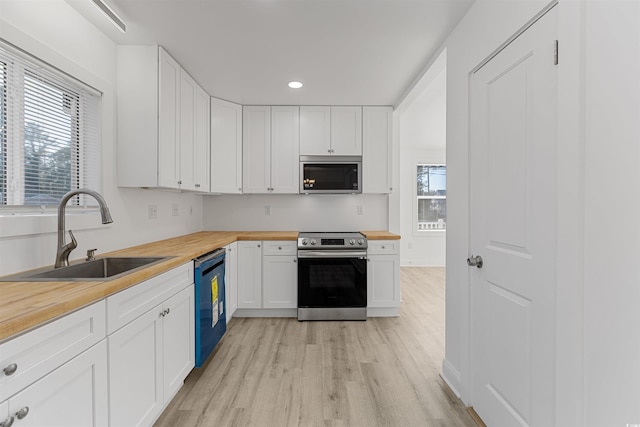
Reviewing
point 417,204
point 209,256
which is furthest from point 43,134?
point 417,204

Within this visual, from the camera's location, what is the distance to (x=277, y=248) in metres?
3.34

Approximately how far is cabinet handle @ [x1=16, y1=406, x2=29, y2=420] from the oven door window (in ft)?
8.11

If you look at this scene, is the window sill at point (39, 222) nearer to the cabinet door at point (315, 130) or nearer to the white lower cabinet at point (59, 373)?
the white lower cabinet at point (59, 373)

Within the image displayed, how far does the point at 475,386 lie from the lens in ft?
5.95

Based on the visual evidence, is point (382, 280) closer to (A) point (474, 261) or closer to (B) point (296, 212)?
(B) point (296, 212)

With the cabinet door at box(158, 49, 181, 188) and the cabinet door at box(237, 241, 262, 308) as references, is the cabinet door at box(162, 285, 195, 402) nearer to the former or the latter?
the cabinet door at box(158, 49, 181, 188)

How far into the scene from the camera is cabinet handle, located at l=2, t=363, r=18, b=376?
0.81 m

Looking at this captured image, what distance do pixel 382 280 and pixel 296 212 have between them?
138cm

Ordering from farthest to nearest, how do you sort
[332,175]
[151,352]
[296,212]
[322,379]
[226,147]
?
[296,212] < [332,175] < [226,147] < [322,379] < [151,352]

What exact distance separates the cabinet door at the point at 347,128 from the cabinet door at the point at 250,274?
146 cm

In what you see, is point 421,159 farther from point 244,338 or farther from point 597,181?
point 597,181

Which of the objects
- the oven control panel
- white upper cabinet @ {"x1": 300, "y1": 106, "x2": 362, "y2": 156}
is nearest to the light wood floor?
the oven control panel

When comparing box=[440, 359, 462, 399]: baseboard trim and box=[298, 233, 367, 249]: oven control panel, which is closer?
box=[440, 359, 462, 399]: baseboard trim

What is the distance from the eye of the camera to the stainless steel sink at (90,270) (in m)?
1.44
